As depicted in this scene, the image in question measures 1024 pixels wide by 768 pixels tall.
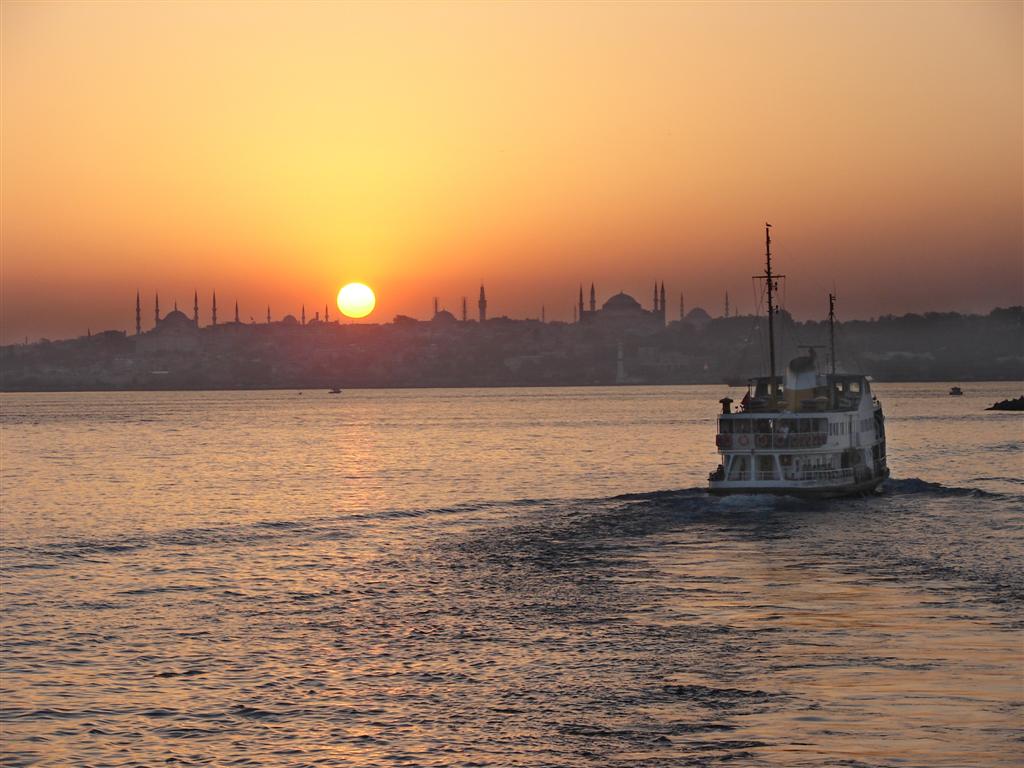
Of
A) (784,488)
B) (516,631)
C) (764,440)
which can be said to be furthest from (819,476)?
(516,631)

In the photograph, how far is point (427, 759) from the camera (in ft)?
67.4

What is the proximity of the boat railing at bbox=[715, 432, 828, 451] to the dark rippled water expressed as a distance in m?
2.82

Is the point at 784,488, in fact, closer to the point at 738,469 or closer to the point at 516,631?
the point at 738,469

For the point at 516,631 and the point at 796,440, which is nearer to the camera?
the point at 516,631

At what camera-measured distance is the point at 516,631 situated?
31547mm

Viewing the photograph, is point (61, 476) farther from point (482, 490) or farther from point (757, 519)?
point (757, 519)

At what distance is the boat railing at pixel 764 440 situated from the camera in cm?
6347

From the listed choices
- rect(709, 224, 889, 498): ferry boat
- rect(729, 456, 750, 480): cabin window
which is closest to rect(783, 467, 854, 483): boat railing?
rect(709, 224, 889, 498): ferry boat

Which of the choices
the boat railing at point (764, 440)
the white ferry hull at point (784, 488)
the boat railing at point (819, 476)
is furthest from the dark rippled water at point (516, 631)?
the boat railing at point (764, 440)

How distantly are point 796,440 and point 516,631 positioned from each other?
35.1 meters

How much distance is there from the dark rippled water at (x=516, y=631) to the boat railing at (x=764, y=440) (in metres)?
2.82

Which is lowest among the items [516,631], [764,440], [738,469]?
[516,631]

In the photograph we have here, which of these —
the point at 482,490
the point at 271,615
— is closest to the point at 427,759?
the point at 271,615

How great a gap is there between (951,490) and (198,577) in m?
49.0
